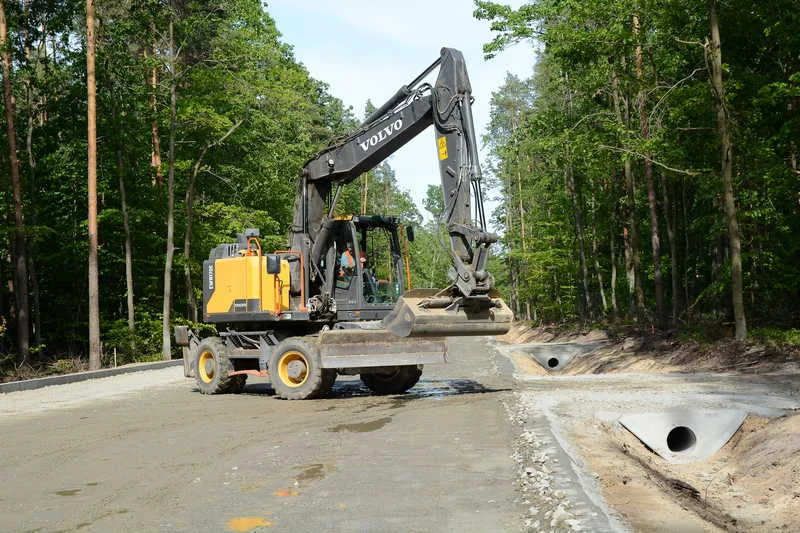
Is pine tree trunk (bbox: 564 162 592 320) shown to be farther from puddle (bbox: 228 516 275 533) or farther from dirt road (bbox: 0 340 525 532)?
puddle (bbox: 228 516 275 533)

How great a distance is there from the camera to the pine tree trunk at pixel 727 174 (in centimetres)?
1773

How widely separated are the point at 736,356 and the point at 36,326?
82.6 ft

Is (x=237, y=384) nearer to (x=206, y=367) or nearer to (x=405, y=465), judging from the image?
(x=206, y=367)

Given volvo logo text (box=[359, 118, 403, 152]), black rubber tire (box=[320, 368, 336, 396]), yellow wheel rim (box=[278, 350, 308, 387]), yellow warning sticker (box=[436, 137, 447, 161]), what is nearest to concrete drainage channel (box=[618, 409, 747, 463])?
black rubber tire (box=[320, 368, 336, 396])

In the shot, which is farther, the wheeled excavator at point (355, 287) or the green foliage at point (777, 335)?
the green foliage at point (777, 335)

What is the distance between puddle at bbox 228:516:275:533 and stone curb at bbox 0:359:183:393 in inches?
543

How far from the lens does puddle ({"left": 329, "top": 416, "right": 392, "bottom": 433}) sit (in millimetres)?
10141

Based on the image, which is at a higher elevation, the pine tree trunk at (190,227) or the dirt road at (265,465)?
the pine tree trunk at (190,227)

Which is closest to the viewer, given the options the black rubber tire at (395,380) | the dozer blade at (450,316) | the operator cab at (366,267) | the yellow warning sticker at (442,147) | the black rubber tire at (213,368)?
the dozer blade at (450,316)

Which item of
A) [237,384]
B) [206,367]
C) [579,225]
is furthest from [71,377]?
[579,225]

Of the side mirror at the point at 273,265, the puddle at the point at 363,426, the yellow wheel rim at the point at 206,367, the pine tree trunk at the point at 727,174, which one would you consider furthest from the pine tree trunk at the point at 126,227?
the pine tree trunk at the point at 727,174

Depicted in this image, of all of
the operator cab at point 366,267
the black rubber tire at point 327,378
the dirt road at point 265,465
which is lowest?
the dirt road at point 265,465

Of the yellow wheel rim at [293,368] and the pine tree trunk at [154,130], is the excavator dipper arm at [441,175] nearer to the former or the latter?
the yellow wheel rim at [293,368]

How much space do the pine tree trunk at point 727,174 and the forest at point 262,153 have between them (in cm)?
6
